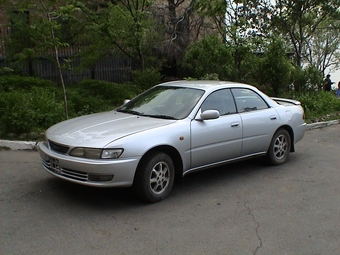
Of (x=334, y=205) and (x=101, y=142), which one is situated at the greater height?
(x=101, y=142)

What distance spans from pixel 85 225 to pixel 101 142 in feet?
3.20

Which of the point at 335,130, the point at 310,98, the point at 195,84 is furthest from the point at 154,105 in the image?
the point at 310,98

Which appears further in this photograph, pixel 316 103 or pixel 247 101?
pixel 316 103

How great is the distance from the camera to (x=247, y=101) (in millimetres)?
6824

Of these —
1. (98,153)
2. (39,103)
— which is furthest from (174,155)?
(39,103)

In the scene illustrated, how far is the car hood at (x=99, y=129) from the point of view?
16.5ft

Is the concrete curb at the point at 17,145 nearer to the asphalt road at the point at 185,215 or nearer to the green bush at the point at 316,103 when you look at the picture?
the asphalt road at the point at 185,215

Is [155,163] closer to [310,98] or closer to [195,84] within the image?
[195,84]

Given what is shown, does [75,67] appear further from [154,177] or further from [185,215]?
[185,215]

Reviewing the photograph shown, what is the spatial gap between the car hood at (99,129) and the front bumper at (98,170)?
202 millimetres

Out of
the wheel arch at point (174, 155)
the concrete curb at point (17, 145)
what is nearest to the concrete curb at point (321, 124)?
the wheel arch at point (174, 155)

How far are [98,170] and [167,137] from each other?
3.36ft

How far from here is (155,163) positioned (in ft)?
17.1

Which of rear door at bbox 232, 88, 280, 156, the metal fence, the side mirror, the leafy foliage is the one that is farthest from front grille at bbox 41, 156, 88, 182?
the metal fence
